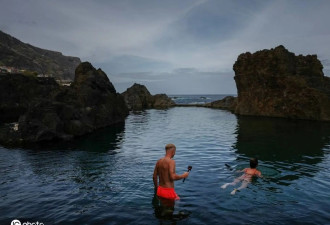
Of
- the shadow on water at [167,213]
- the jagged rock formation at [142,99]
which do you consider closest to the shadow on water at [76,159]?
the shadow on water at [167,213]

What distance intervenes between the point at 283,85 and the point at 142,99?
6542 cm

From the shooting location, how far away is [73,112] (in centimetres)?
3691

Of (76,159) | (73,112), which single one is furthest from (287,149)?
(73,112)

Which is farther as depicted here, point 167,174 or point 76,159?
point 76,159

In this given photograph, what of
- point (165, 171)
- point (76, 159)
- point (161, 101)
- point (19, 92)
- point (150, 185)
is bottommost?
point (76, 159)

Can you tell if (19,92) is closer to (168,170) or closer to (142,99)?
(168,170)

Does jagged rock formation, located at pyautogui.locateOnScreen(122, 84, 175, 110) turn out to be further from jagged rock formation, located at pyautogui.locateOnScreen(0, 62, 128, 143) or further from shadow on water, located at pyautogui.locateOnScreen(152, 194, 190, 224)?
shadow on water, located at pyautogui.locateOnScreen(152, 194, 190, 224)

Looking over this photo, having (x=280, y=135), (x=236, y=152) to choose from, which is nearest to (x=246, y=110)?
(x=280, y=135)

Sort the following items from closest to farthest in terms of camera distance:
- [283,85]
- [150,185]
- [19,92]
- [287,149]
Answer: [150,185], [287,149], [19,92], [283,85]

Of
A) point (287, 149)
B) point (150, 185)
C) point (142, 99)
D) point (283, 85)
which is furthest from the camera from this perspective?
point (142, 99)

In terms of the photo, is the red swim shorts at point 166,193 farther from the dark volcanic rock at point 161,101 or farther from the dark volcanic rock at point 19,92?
the dark volcanic rock at point 161,101

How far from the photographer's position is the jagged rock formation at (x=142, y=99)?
111738 mm

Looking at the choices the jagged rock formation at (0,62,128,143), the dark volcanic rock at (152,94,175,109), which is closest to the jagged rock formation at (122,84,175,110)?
the dark volcanic rock at (152,94,175,109)

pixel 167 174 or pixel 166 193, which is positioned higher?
pixel 167 174
